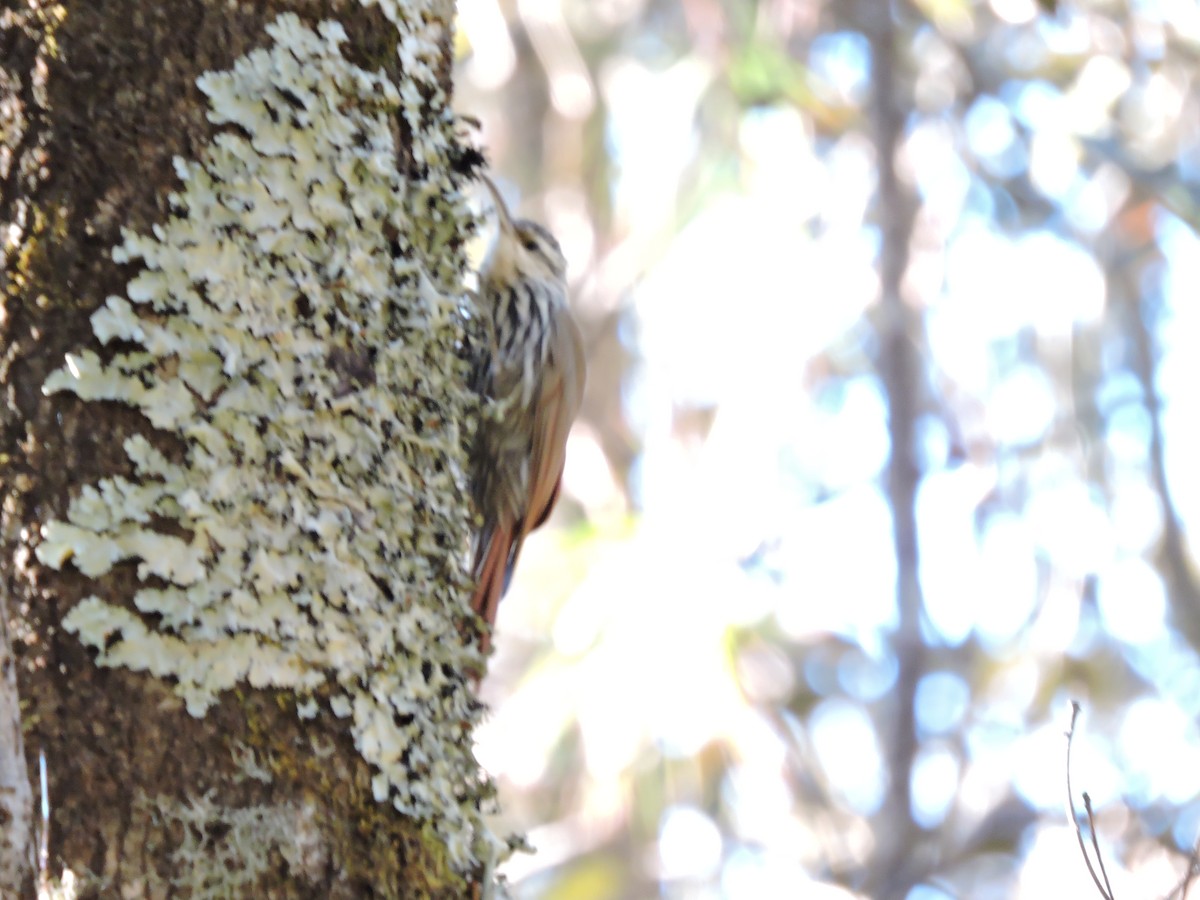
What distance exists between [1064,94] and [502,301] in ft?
11.4

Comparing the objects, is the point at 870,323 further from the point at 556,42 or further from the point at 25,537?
the point at 25,537

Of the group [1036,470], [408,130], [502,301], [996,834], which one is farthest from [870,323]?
[408,130]

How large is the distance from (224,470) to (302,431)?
9 centimetres

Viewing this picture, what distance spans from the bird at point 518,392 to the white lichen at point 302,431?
30.8 inches

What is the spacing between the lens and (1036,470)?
5871mm

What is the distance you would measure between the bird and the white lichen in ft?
2.57

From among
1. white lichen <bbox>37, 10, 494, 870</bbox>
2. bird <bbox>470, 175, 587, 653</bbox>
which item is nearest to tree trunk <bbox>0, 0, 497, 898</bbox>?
white lichen <bbox>37, 10, 494, 870</bbox>

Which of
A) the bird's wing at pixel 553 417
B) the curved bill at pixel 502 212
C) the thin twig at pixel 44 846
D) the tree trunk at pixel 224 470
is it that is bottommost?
the thin twig at pixel 44 846

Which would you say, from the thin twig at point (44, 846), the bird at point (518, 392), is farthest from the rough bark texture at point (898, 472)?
the thin twig at point (44, 846)

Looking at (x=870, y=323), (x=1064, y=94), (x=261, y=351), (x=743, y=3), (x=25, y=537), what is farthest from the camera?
(x=870, y=323)

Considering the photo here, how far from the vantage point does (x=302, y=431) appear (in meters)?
1.23

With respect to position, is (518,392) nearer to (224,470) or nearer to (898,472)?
(224,470)

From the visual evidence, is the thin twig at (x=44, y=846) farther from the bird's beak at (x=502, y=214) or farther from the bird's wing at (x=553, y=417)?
the bird's beak at (x=502, y=214)

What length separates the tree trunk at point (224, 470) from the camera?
3.56 ft
